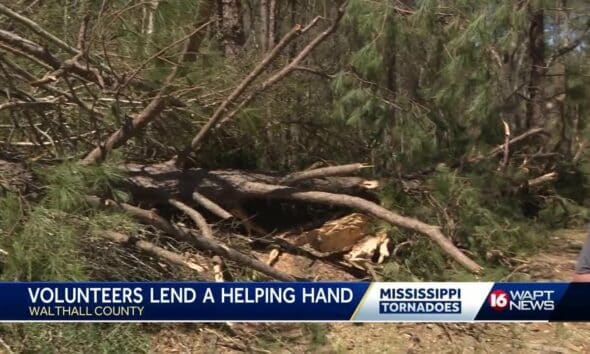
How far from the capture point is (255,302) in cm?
363

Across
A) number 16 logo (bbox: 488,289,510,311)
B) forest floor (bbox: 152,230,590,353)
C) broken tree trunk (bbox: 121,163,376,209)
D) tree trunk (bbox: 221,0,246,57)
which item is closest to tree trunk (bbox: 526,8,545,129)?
broken tree trunk (bbox: 121,163,376,209)

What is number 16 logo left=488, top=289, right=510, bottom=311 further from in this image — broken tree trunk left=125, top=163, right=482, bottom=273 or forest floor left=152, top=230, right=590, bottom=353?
broken tree trunk left=125, top=163, right=482, bottom=273

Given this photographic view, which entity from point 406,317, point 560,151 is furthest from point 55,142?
point 560,151

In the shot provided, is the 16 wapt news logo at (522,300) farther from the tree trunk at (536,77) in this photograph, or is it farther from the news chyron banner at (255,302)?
the tree trunk at (536,77)

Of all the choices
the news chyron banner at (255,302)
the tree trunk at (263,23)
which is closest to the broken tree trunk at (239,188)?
the news chyron banner at (255,302)

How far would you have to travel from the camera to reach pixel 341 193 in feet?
18.3

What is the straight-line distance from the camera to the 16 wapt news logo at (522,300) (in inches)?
139

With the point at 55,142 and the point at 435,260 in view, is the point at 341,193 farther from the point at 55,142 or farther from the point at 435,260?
the point at 55,142

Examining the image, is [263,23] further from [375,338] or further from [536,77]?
[375,338]

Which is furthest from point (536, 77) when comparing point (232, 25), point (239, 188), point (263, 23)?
point (239, 188)

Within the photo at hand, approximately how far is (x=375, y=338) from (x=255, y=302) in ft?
4.15

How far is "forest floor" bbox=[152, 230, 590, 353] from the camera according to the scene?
4285 millimetres

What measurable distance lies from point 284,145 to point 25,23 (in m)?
2.28

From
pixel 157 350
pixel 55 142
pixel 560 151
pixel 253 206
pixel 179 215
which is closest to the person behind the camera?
pixel 157 350
